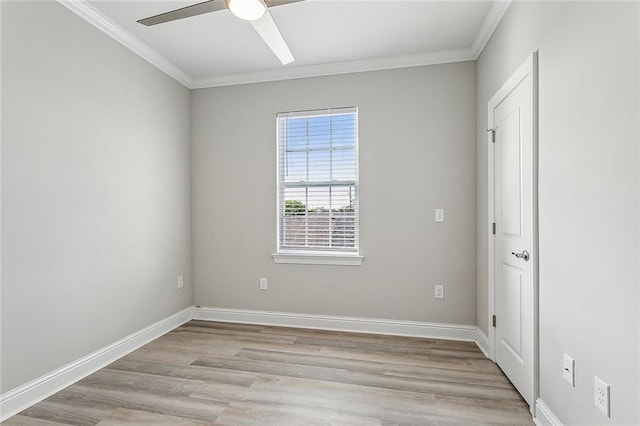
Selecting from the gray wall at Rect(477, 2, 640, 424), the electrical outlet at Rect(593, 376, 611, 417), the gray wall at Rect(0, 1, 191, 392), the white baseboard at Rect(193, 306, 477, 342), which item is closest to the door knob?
the gray wall at Rect(477, 2, 640, 424)

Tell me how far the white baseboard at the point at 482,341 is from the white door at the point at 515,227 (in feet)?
0.53

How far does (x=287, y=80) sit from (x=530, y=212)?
2.62m

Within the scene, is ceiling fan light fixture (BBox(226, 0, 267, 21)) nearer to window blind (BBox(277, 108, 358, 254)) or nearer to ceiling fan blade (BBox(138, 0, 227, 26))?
ceiling fan blade (BBox(138, 0, 227, 26))

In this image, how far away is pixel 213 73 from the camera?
3.56 m

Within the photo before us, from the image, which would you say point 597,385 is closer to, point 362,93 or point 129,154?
point 362,93

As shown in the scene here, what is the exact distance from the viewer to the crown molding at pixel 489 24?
233 cm

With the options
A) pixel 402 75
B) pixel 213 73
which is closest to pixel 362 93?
pixel 402 75

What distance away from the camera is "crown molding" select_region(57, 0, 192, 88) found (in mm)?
2363

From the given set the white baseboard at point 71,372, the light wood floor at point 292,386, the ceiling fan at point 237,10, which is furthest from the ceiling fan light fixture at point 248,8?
the white baseboard at point 71,372

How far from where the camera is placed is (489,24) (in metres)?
2.56

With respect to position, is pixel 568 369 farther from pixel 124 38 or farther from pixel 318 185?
pixel 124 38

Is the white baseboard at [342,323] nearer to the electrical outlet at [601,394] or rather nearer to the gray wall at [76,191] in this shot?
Answer: the gray wall at [76,191]

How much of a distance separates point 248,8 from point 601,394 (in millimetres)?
2341

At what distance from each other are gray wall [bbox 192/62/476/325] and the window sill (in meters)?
0.06
